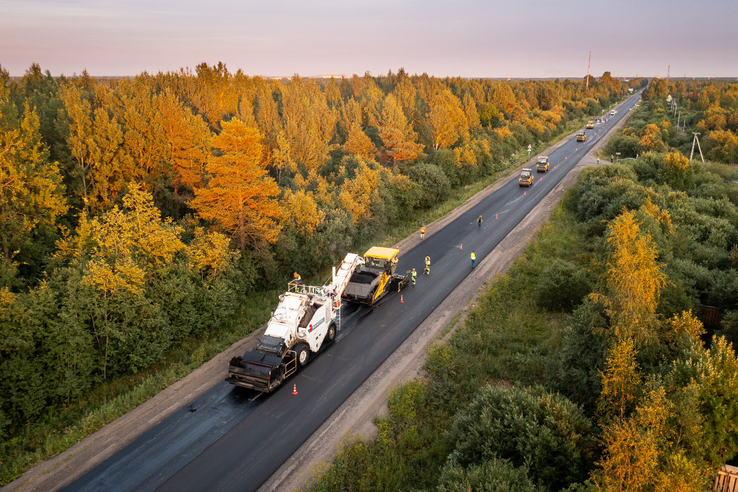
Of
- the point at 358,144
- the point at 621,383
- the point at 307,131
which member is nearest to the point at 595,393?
the point at 621,383

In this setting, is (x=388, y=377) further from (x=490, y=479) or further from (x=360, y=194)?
(x=360, y=194)

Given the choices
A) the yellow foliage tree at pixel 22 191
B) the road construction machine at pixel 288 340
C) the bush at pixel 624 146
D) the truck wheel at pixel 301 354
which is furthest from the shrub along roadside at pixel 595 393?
the bush at pixel 624 146

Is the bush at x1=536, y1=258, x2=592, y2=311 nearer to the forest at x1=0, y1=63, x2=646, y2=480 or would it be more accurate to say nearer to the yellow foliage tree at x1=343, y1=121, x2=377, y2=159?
the forest at x1=0, y1=63, x2=646, y2=480

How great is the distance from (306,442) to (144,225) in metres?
13.8

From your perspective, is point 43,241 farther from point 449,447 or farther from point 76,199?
point 449,447

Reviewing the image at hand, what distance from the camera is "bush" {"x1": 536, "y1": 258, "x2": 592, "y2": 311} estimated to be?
2581 cm

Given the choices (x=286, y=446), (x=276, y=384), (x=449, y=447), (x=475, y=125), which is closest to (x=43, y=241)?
(x=276, y=384)

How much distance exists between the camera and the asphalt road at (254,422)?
1470 centimetres

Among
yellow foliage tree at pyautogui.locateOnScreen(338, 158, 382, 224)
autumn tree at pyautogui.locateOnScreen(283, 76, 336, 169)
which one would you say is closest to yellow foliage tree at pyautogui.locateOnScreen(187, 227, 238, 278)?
yellow foliage tree at pyautogui.locateOnScreen(338, 158, 382, 224)

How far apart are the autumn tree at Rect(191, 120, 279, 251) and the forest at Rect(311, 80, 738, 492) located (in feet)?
44.6

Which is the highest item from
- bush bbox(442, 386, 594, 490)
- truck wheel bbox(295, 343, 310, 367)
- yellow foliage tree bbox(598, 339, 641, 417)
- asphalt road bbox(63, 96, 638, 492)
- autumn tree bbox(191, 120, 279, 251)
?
autumn tree bbox(191, 120, 279, 251)

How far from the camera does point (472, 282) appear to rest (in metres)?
30.5

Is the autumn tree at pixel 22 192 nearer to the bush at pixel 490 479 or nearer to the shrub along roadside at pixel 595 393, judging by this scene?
the shrub along roadside at pixel 595 393

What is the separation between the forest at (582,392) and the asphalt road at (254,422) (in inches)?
92.2
